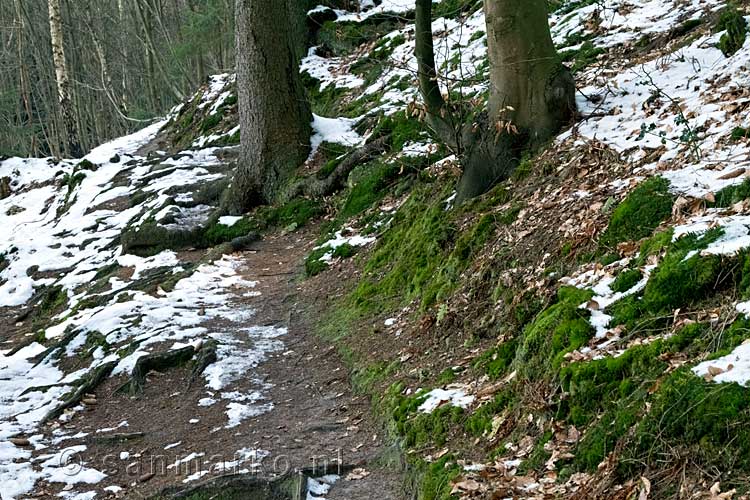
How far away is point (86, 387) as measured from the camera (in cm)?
665

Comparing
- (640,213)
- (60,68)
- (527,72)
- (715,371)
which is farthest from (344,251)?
(60,68)

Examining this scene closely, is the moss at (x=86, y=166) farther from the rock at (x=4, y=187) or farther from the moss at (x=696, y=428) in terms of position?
the moss at (x=696, y=428)

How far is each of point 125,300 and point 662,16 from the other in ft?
24.1

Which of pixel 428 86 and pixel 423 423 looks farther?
pixel 428 86

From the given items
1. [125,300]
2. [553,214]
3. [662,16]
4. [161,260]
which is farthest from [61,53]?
[553,214]

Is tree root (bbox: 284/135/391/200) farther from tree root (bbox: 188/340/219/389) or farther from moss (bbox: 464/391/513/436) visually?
moss (bbox: 464/391/513/436)

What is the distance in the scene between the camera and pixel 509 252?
5.40m

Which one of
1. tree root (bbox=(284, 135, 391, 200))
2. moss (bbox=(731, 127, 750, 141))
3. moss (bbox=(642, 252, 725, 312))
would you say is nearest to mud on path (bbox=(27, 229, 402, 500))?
moss (bbox=(642, 252, 725, 312))

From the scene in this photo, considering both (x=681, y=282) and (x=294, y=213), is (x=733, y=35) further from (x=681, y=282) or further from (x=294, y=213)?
(x=294, y=213)

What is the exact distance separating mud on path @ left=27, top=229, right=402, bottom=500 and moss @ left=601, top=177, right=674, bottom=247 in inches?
83.5

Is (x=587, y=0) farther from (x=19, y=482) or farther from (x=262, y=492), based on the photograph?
(x=19, y=482)

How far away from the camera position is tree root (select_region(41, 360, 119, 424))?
253 inches

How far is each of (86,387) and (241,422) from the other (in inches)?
78.8

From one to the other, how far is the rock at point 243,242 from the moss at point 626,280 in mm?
6666
